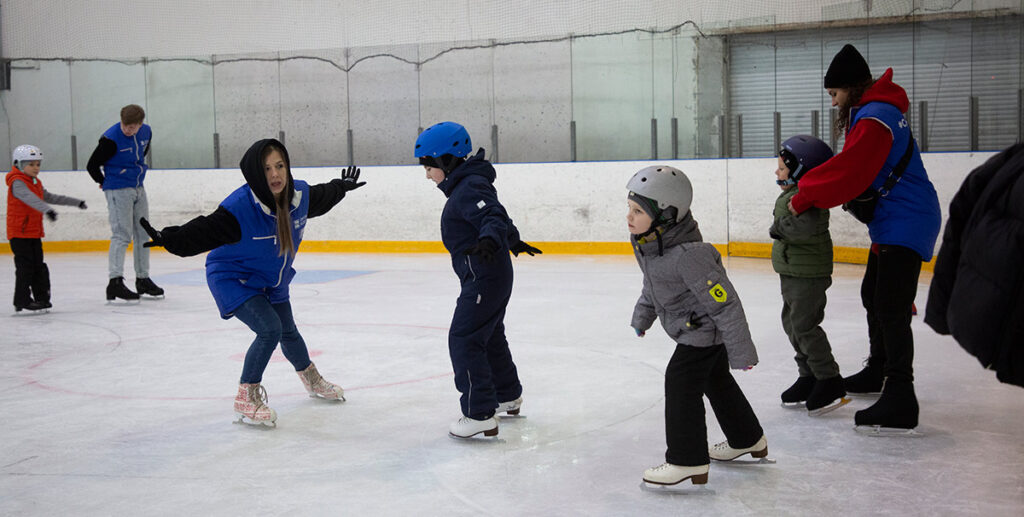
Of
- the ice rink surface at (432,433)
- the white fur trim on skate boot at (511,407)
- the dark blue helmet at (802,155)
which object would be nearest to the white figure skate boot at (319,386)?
the ice rink surface at (432,433)

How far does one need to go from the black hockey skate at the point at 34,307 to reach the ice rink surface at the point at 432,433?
461 mm

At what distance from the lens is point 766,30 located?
36.1 ft

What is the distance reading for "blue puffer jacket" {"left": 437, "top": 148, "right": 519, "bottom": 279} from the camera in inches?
131

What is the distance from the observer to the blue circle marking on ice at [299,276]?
8.91 m

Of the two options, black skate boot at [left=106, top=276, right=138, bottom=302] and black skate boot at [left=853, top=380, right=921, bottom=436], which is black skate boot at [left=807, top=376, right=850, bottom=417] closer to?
black skate boot at [left=853, top=380, right=921, bottom=436]

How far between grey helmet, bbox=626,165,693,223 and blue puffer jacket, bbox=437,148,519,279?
2.05ft

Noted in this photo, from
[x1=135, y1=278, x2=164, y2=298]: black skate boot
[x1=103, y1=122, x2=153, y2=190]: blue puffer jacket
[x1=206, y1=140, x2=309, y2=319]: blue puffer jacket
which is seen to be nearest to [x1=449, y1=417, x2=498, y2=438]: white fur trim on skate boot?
[x1=206, y1=140, x2=309, y2=319]: blue puffer jacket

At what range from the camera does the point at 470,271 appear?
11.3ft

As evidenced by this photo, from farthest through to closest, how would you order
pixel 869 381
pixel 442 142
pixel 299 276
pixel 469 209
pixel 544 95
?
pixel 544 95 → pixel 299 276 → pixel 869 381 → pixel 442 142 → pixel 469 209

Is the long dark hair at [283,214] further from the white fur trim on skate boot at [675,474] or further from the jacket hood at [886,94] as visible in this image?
the jacket hood at [886,94]

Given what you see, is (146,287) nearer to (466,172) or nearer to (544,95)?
(466,172)

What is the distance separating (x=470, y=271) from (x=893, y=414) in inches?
63.5

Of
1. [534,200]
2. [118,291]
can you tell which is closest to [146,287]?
[118,291]

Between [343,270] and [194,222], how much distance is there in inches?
255
